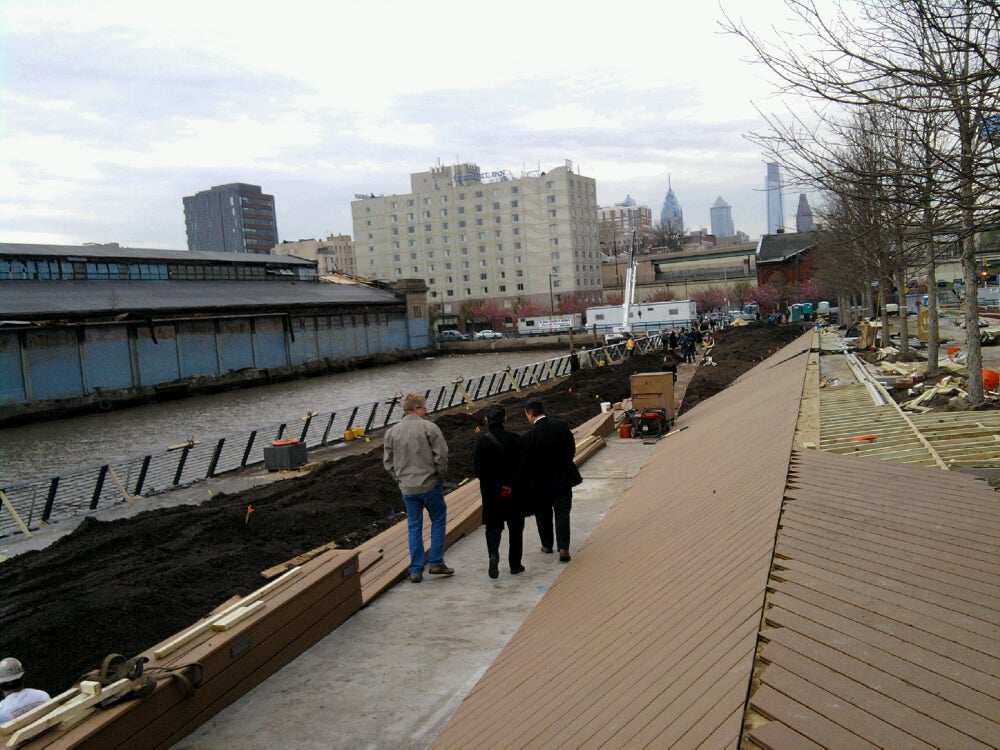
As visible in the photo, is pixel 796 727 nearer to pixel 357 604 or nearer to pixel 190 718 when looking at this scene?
pixel 190 718

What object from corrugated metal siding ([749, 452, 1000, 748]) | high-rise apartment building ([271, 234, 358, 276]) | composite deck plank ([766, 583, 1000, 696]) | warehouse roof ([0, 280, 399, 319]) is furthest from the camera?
high-rise apartment building ([271, 234, 358, 276])

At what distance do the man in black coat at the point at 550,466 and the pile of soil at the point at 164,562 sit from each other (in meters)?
3.44

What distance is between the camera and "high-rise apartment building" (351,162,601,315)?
12312 cm

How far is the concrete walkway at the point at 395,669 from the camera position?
5.57 meters

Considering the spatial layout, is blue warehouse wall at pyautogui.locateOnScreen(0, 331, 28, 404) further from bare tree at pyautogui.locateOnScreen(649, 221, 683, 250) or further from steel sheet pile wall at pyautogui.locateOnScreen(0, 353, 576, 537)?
bare tree at pyautogui.locateOnScreen(649, 221, 683, 250)

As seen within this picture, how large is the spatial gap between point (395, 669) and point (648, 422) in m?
12.6

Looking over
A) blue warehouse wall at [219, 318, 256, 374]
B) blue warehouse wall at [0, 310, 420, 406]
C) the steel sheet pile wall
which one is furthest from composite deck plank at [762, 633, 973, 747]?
blue warehouse wall at [219, 318, 256, 374]

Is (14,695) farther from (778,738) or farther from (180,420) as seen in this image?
(180,420)

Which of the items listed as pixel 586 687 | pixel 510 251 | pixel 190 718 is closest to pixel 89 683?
pixel 190 718

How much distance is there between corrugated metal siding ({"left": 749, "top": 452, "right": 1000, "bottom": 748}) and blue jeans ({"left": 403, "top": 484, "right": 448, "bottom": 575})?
3450 millimetres

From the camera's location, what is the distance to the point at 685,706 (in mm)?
4004

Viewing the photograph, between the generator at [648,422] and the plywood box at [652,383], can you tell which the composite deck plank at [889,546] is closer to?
the generator at [648,422]

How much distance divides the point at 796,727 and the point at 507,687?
2.49m

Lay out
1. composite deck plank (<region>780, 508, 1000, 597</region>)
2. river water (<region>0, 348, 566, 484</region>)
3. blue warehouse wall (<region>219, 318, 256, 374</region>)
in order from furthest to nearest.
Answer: blue warehouse wall (<region>219, 318, 256, 374</region>) → river water (<region>0, 348, 566, 484</region>) → composite deck plank (<region>780, 508, 1000, 597</region>)
